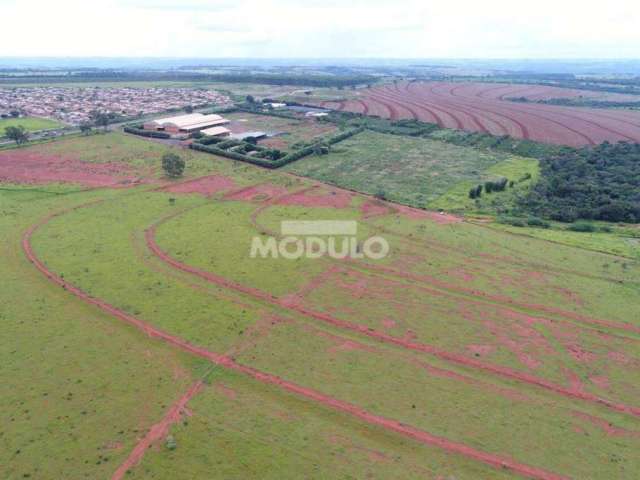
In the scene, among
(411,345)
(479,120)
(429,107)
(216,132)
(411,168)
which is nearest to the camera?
(411,345)

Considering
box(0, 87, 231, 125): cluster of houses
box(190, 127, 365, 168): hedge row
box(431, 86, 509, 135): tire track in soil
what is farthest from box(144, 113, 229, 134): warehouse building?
box(431, 86, 509, 135): tire track in soil

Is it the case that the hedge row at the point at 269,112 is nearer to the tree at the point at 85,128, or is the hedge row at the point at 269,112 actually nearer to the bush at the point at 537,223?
the tree at the point at 85,128

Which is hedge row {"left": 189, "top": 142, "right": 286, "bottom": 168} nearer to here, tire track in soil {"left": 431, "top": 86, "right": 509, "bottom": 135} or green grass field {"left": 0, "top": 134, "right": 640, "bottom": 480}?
green grass field {"left": 0, "top": 134, "right": 640, "bottom": 480}

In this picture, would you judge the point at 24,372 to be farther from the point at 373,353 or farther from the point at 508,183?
the point at 508,183

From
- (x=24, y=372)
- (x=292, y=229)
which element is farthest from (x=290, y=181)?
(x=24, y=372)

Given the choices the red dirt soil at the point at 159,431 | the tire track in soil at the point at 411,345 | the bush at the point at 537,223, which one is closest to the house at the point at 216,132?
the tire track in soil at the point at 411,345

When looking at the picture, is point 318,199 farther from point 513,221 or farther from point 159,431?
point 159,431

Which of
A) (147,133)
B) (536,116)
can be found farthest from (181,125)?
(536,116)
